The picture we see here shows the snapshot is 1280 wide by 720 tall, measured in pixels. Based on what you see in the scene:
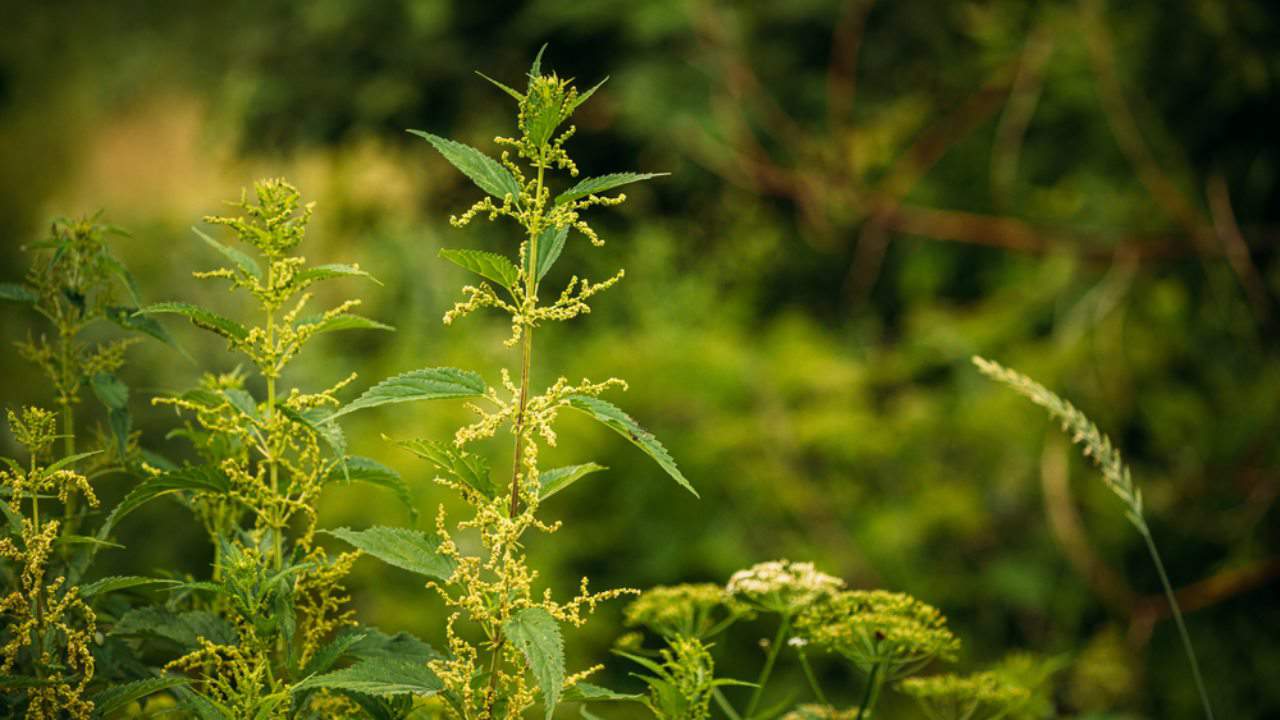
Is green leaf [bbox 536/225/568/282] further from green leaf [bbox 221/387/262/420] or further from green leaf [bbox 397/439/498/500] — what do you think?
green leaf [bbox 221/387/262/420]

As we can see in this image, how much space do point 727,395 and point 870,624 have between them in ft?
8.28

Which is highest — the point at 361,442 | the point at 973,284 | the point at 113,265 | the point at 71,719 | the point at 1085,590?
the point at 973,284

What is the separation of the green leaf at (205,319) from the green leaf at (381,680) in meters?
0.23

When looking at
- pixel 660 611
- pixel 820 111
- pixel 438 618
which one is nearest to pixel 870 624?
pixel 660 611

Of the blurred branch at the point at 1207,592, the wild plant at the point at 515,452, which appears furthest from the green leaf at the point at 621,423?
the blurred branch at the point at 1207,592

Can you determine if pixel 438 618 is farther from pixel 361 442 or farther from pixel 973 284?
pixel 973 284

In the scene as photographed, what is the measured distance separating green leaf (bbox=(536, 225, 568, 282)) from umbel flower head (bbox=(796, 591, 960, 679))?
1.16ft

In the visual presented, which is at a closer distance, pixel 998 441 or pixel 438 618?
pixel 438 618

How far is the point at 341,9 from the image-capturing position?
186 inches

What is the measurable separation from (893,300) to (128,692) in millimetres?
3891

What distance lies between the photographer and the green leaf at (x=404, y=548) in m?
0.71

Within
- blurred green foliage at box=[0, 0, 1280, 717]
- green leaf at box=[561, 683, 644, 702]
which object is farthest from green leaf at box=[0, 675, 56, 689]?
blurred green foliage at box=[0, 0, 1280, 717]

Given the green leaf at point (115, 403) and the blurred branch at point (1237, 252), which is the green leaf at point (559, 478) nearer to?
the green leaf at point (115, 403)

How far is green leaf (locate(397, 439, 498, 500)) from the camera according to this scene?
716 mm
